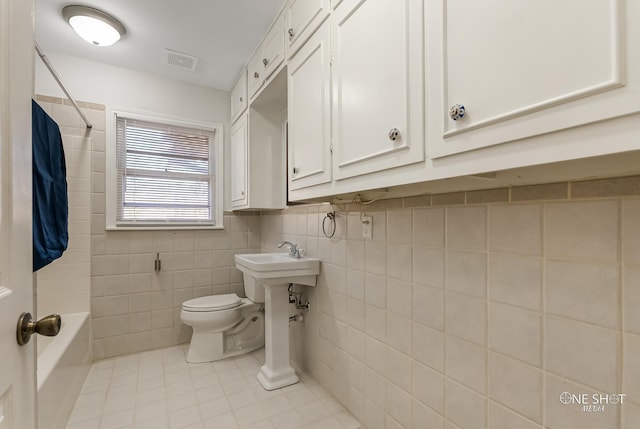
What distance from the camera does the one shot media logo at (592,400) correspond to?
74cm

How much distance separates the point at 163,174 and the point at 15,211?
85.3 inches

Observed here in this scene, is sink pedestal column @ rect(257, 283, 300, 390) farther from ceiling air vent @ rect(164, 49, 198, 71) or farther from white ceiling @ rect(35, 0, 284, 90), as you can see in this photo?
ceiling air vent @ rect(164, 49, 198, 71)

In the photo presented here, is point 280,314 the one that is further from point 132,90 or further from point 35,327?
point 132,90

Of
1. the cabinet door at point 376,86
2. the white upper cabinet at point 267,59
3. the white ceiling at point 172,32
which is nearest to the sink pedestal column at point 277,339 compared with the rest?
the cabinet door at point 376,86

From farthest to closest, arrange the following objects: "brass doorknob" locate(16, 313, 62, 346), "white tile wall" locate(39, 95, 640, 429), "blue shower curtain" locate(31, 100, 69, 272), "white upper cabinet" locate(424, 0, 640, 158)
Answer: "blue shower curtain" locate(31, 100, 69, 272), "white tile wall" locate(39, 95, 640, 429), "brass doorknob" locate(16, 313, 62, 346), "white upper cabinet" locate(424, 0, 640, 158)

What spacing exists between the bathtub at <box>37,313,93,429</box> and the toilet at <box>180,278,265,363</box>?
26.1 inches

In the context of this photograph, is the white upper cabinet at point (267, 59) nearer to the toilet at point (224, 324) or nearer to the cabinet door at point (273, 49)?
the cabinet door at point (273, 49)

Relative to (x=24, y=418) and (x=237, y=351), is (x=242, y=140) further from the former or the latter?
(x=24, y=418)


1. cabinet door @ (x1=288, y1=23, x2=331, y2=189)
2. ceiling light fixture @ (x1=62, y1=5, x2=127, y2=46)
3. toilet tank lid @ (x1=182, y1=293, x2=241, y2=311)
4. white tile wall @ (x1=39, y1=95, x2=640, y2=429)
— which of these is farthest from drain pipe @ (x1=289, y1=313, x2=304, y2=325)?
ceiling light fixture @ (x1=62, y1=5, x2=127, y2=46)

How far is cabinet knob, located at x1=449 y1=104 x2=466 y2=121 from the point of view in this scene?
0.76m

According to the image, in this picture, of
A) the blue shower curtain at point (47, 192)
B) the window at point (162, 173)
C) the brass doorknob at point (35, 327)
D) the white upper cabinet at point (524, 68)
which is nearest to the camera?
the white upper cabinet at point (524, 68)

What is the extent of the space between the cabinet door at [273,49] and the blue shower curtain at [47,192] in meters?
1.22

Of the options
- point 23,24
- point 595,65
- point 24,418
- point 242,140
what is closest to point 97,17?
point 242,140

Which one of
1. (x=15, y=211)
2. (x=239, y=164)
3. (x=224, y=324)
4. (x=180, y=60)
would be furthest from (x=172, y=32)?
(x=224, y=324)
